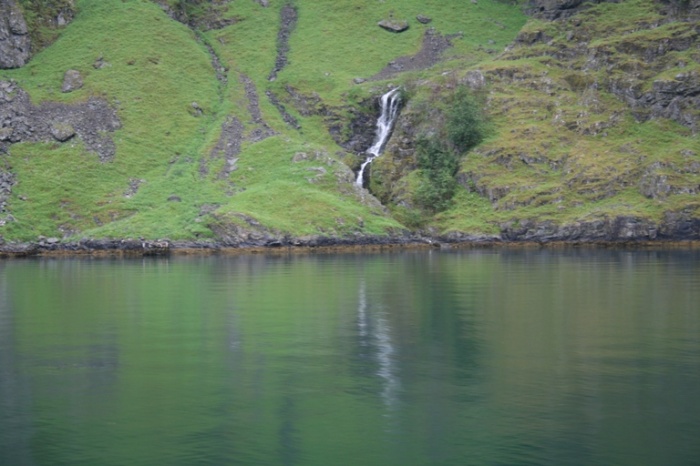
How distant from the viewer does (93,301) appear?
51.9m

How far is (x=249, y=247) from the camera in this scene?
359ft

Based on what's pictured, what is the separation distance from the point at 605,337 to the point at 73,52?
488 ft

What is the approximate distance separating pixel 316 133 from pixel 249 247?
4691 centimetres

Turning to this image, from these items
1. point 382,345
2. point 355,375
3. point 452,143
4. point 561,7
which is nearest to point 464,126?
point 452,143

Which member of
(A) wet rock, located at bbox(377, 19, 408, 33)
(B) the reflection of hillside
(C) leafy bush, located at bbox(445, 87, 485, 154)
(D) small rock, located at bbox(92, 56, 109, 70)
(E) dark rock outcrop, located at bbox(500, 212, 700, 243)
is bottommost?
(B) the reflection of hillside

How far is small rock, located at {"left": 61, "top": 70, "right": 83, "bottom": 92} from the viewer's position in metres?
149

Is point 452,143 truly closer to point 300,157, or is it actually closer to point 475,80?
point 475,80

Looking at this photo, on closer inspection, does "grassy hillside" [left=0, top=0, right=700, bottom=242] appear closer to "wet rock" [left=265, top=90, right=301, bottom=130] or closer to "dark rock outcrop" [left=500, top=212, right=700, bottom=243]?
"wet rock" [left=265, top=90, right=301, bottom=130]

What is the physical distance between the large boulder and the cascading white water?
233 feet

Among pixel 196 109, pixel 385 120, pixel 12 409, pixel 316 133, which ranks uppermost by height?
pixel 196 109

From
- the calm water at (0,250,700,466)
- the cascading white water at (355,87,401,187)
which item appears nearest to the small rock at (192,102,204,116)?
the cascading white water at (355,87,401,187)

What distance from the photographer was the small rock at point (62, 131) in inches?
5354

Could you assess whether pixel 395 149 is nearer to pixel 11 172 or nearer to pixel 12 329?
pixel 11 172

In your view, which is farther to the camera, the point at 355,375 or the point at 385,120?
the point at 385,120
